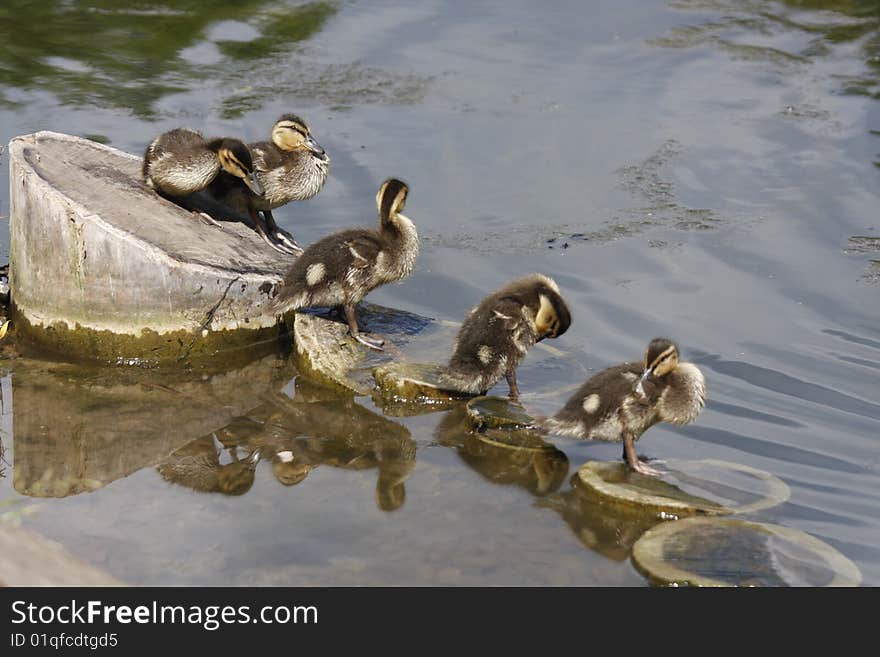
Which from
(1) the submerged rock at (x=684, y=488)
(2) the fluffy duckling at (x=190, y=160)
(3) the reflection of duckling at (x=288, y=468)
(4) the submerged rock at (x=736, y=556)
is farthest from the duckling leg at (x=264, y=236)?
(4) the submerged rock at (x=736, y=556)

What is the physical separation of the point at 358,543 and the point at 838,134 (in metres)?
8.45

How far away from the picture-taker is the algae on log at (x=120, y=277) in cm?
744

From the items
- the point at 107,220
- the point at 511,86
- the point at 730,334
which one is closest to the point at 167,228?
the point at 107,220

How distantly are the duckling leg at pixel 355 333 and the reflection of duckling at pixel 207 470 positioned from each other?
4.09ft

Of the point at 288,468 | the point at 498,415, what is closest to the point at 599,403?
the point at 498,415

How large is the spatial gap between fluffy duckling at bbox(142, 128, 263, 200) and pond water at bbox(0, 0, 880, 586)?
117cm

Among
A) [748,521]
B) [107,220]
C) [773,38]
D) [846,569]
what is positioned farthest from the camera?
[773,38]

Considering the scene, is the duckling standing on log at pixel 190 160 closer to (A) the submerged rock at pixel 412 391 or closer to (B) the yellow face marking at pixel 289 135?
(B) the yellow face marking at pixel 289 135

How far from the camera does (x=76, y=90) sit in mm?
13125

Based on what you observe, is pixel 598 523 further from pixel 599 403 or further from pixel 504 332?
pixel 504 332

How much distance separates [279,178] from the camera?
27.9 feet

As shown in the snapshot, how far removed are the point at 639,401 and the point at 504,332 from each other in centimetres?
94

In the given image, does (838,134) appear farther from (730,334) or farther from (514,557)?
(514,557)
